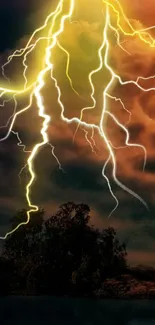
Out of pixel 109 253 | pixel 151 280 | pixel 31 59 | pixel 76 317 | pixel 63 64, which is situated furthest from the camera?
pixel 109 253

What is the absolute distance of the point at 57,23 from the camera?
10453 mm

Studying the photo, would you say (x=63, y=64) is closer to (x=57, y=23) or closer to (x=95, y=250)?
(x=57, y=23)

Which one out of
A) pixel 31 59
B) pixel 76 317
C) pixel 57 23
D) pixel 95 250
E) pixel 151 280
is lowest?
pixel 76 317

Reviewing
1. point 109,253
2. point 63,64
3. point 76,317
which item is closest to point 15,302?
point 109,253

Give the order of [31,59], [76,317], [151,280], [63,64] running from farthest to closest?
[151,280]
[76,317]
[63,64]
[31,59]

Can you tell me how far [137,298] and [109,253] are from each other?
200 centimetres

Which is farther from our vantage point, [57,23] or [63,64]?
[63,64]

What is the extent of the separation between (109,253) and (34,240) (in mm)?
2645

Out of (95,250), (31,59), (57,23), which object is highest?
(57,23)

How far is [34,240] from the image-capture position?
19812mm

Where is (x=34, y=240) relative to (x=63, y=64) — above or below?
below

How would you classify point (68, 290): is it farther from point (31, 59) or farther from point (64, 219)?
point (31, 59)

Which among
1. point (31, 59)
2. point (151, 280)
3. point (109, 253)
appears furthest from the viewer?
point (109, 253)

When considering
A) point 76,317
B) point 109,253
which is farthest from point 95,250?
point 76,317
